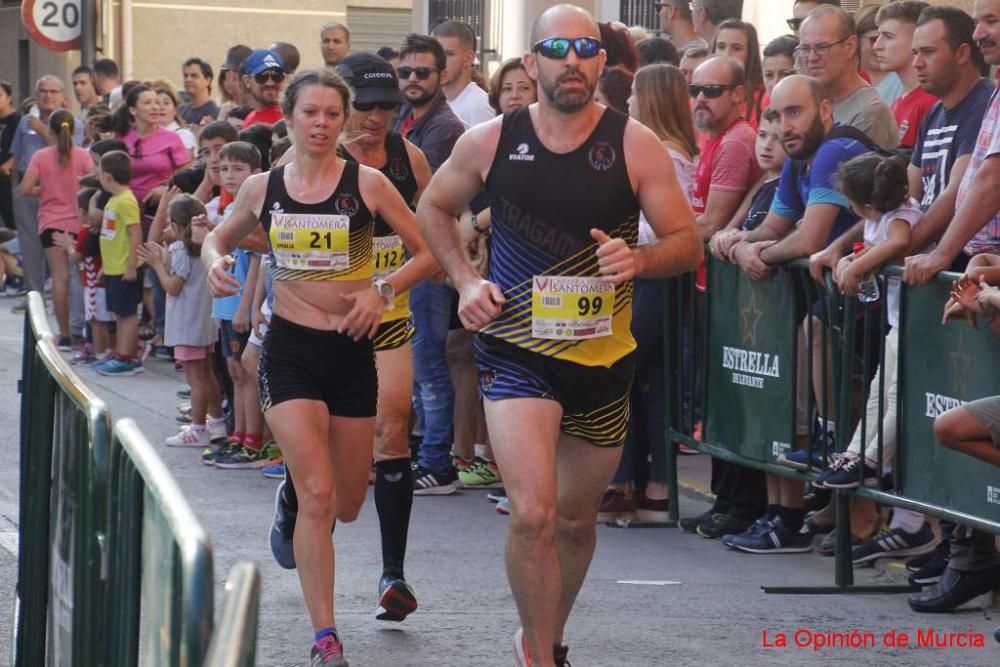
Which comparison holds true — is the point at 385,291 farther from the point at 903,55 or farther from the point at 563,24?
the point at 903,55

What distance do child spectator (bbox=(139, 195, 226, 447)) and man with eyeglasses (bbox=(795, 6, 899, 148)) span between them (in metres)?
4.43

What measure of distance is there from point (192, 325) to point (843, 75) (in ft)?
15.4

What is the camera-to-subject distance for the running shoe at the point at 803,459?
7.42 meters

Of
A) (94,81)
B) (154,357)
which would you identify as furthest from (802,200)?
(94,81)

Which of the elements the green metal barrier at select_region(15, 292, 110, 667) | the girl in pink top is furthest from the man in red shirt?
the girl in pink top

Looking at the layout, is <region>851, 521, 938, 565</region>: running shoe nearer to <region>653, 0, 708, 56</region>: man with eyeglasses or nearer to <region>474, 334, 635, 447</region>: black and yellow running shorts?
<region>474, 334, 635, 447</region>: black and yellow running shorts

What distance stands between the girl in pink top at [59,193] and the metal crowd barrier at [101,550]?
11438mm

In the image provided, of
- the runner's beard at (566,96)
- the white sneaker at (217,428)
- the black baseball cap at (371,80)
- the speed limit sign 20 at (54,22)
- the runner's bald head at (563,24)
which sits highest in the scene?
the speed limit sign 20 at (54,22)

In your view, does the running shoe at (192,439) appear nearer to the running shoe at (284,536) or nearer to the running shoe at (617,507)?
the running shoe at (617,507)

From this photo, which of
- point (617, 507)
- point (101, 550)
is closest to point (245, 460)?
point (617, 507)

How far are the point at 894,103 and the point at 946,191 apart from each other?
6.08 ft

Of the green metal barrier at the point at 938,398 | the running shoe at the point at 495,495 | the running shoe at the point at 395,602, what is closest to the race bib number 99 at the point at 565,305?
the running shoe at the point at 395,602

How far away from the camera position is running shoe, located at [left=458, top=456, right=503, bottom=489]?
973cm

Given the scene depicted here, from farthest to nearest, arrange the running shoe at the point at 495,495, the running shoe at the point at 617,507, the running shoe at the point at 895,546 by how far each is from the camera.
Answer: the running shoe at the point at 495,495
the running shoe at the point at 617,507
the running shoe at the point at 895,546
